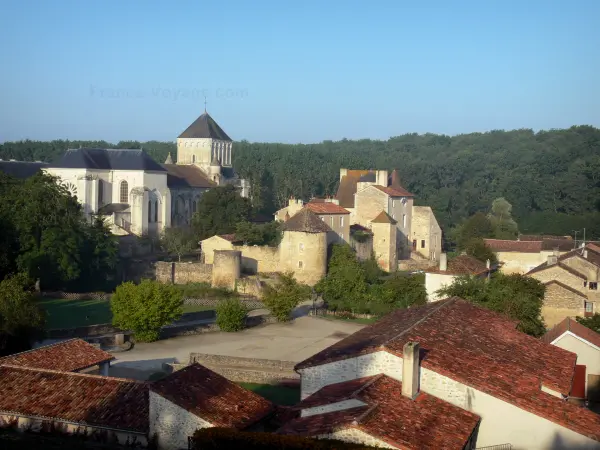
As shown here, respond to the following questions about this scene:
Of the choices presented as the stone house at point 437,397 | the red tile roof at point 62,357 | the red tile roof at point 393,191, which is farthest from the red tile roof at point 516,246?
the red tile roof at point 62,357

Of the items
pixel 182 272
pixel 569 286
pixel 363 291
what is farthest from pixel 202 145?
pixel 569 286

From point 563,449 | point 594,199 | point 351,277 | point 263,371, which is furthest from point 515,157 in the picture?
point 563,449

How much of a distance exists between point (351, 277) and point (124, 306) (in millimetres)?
11500

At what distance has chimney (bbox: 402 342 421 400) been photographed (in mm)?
16359

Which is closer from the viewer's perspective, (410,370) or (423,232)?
(410,370)

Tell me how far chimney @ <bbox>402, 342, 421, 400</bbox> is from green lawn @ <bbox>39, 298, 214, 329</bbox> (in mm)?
18975

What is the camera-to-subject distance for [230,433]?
15047 mm

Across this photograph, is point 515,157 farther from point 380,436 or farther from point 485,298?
point 380,436

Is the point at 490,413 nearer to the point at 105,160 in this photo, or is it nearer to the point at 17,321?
Result: the point at 17,321

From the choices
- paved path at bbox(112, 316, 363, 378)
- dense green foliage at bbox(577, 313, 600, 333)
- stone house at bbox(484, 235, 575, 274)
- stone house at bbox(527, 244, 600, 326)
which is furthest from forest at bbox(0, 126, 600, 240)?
dense green foliage at bbox(577, 313, 600, 333)

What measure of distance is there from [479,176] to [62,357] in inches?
3174

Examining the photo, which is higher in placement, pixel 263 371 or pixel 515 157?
pixel 515 157

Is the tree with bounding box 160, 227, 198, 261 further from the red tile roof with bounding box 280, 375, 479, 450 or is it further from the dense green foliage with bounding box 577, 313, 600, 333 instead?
the red tile roof with bounding box 280, 375, 479, 450

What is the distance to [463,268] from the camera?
35656mm
